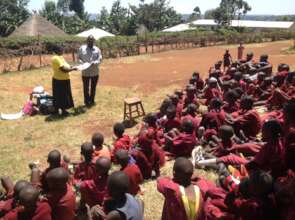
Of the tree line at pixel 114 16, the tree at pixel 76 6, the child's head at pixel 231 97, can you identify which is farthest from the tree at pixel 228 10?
the child's head at pixel 231 97

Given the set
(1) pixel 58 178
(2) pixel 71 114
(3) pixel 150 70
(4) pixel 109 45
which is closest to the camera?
(1) pixel 58 178

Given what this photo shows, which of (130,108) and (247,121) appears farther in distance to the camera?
(130,108)

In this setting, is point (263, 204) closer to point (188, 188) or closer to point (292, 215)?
point (292, 215)

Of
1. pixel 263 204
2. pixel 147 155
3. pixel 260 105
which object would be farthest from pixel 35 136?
pixel 263 204

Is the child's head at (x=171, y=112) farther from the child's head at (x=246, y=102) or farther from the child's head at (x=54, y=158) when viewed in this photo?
the child's head at (x=54, y=158)

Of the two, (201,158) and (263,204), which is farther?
(201,158)

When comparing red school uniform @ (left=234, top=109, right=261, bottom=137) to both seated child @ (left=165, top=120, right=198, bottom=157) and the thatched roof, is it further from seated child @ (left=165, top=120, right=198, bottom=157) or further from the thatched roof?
the thatched roof

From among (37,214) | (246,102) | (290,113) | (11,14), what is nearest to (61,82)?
(246,102)

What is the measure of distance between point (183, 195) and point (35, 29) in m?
36.8

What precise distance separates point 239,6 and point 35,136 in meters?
76.8

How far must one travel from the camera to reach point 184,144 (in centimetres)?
722

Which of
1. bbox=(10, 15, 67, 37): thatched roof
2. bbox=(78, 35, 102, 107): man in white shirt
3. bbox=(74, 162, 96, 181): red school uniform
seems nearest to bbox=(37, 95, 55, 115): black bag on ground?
bbox=(78, 35, 102, 107): man in white shirt

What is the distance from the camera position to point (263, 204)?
4.05m

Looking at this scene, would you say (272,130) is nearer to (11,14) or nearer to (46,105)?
(46,105)
